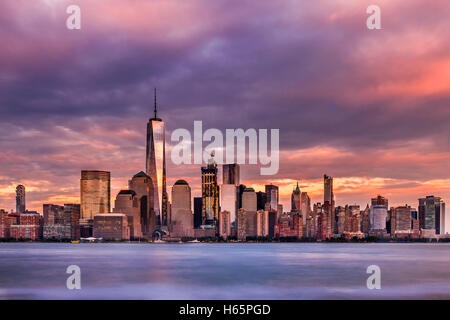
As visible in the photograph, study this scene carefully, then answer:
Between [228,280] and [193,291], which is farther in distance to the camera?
[228,280]

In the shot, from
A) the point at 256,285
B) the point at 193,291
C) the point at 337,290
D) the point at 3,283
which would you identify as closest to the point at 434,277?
the point at 337,290

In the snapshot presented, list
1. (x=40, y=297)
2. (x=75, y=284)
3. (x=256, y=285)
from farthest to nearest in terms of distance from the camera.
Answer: (x=75, y=284) < (x=256, y=285) < (x=40, y=297)

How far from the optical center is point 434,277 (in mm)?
94875

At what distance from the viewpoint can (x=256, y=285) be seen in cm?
7894
